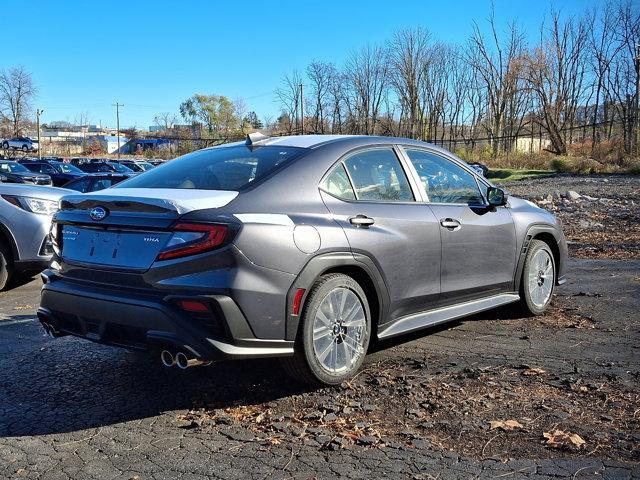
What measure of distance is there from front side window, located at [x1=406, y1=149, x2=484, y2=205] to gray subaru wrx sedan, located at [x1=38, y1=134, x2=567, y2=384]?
17mm

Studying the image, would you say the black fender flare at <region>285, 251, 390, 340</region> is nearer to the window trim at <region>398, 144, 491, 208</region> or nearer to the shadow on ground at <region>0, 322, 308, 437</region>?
the shadow on ground at <region>0, 322, 308, 437</region>

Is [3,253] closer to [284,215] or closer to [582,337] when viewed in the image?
[284,215]

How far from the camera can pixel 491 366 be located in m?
4.41

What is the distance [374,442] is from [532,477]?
788 mm

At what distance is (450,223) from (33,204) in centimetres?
514

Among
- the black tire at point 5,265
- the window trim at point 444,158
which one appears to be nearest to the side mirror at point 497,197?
the window trim at point 444,158

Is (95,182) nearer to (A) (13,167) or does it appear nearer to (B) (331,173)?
(B) (331,173)

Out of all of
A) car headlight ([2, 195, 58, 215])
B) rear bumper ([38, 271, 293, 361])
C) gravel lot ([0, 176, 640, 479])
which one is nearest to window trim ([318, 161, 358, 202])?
rear bumper ([38, 271, 293, 361])

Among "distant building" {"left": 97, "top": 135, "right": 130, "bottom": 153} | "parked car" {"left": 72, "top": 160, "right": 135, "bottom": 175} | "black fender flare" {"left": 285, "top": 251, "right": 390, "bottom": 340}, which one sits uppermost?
"distant building" {"left": 97, "top": 135, "right": 130, "bottom": 153}

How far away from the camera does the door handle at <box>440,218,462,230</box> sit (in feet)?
15.7

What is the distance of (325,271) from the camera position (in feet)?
12.9

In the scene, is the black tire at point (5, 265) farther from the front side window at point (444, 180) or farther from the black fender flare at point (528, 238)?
the black fender flare at point (528, 238)

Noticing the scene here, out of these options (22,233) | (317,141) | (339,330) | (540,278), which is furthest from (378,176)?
(22,233)

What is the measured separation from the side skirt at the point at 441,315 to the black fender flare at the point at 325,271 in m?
0.17
